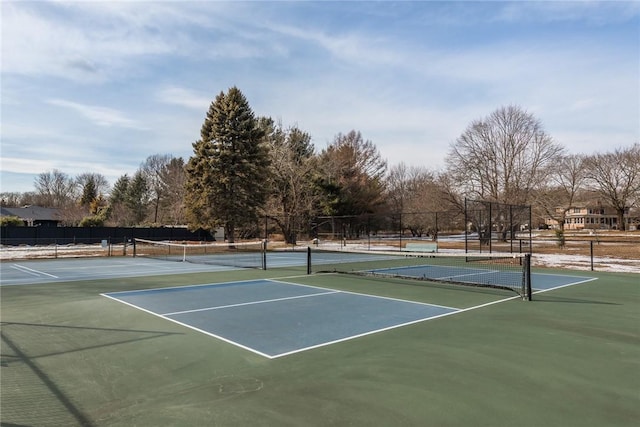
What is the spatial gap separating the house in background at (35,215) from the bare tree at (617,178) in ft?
235

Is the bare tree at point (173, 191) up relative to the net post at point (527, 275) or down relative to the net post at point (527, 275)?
up

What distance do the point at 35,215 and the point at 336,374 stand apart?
2657 inches

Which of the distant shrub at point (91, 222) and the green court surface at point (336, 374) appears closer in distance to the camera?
the green court surface at point (336, 374)

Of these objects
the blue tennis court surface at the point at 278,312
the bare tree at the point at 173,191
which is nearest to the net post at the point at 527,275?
the blue tennis court surface at the point at 278,312

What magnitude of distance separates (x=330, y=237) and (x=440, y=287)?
26.5 m

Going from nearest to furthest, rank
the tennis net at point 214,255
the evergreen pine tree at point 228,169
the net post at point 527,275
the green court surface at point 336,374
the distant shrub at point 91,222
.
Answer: the green court surface at point 336,374 → the net post at point 527,275 → the tennis net at point 214,255 → the evergreen pine tree at point 228,169 → the distant shrub at point 91,222

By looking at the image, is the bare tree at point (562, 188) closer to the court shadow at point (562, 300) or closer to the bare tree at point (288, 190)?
the bare tree at point (288, 190)

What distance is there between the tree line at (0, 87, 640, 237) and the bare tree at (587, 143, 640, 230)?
0.13 m

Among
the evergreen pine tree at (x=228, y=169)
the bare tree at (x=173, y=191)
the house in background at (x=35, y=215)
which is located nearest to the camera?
the evergreen pine tree at (x=228, y=169)

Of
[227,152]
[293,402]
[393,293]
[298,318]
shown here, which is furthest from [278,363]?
[227,152]

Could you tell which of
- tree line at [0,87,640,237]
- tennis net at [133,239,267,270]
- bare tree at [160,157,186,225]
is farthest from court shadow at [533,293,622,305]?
bare tree at [160,157,186,225]

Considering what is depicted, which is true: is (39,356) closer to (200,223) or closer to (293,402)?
(293,402)

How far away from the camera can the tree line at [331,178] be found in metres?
32.0

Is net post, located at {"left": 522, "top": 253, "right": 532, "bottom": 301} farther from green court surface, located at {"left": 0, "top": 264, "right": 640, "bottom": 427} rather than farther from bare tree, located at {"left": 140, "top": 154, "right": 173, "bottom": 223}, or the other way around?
bare tree, located at {"left": 140, "top": 154, "right": 173, "bottom": 223}
